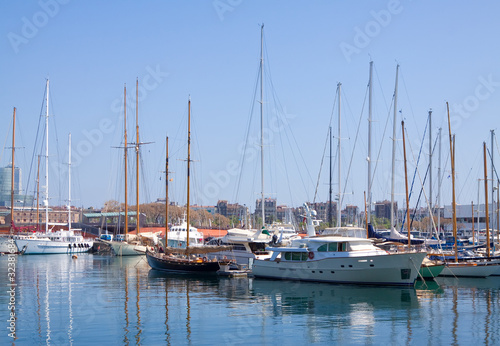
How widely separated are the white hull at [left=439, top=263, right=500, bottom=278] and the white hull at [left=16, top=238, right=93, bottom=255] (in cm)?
5816

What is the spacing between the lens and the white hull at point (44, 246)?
276ft

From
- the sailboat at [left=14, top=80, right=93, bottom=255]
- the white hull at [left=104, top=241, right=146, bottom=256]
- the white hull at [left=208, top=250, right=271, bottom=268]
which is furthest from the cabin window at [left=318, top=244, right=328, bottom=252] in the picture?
the sailboat at [left=14, top=80, right=93, bottom=255]

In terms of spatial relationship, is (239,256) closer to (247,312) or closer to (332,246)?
(332,246)

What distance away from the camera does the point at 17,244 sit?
84625mm

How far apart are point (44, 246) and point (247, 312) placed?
62.1 m

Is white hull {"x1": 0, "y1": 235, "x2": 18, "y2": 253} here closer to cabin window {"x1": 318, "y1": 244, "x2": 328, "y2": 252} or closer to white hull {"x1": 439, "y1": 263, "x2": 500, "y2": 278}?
cabin window {"x1": 318, "y1": 244, "x2": 328, "y2": 252}

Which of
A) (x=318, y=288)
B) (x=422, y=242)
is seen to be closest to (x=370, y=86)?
(x=422, y=242)

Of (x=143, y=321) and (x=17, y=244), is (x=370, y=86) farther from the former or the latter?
(x=17, y=244)

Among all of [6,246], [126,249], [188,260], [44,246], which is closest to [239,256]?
[188,260]

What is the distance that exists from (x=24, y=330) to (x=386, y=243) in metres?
30.3

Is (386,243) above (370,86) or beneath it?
beneath

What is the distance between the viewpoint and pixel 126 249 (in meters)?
79.0

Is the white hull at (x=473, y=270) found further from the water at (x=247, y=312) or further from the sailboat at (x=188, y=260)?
the sailboat at (x=188, y=260)

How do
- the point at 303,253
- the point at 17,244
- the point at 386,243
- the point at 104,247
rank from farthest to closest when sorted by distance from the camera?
the point at 104,247 < the point at 17,244 < the point at 386,243 < the point at 303,253
